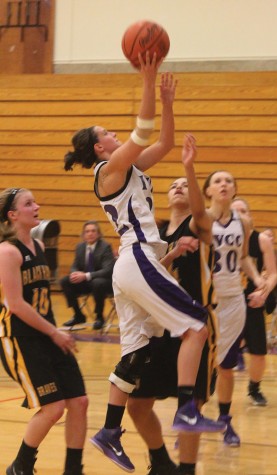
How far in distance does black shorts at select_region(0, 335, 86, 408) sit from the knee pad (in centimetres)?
19

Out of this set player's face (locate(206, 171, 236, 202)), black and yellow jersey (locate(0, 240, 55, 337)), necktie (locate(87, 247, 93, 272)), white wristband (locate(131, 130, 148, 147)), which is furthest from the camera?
necktie (locate(87, 247, 93, 272))

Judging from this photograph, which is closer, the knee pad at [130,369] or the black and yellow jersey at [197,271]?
the knee pad at [130,369]

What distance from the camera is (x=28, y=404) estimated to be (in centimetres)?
390

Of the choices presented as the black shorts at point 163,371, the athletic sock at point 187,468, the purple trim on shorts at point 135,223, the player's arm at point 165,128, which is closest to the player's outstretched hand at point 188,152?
the player's arm at point 165,128

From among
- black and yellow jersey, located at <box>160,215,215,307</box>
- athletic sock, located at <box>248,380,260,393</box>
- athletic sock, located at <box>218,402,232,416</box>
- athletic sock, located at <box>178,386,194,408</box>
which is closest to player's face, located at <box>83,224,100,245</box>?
athletic sock, located at <box>248,380,260,393</box>

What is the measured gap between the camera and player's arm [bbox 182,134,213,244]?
13.0ft

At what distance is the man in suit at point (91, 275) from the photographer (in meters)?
9.84

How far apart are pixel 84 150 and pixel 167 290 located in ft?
Result: 2.87

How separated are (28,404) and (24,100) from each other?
10.3m

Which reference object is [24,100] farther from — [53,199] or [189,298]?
[189,298]

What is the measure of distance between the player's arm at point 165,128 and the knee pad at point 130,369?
0.98 meters

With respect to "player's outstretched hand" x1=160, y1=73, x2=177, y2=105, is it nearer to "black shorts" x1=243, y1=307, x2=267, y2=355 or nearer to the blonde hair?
the blonde hair

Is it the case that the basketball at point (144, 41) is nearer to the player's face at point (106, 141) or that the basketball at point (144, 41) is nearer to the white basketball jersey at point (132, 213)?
the player's face at point (106, 141)

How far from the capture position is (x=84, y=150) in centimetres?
415
